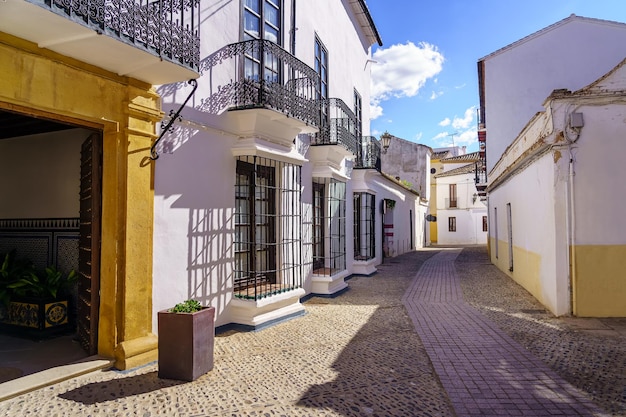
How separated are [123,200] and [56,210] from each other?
2.26 meters

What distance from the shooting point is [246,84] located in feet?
19.5

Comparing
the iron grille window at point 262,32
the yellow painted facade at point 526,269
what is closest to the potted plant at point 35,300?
the iron grille window at point 262,32

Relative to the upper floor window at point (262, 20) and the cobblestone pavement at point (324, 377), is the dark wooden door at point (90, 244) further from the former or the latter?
the upper floor window at point (262, 20)

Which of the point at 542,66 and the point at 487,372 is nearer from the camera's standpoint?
the point at 487,372

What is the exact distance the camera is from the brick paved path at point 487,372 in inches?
139

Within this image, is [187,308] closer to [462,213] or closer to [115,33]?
[115,33]

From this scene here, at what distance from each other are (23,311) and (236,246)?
108 inches

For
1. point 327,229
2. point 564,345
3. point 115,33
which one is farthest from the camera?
point 327,229

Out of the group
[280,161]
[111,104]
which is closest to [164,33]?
[111,104]

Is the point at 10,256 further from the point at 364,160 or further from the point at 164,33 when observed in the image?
the point at 364,160

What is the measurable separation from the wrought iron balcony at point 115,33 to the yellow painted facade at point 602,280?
6.16 meters

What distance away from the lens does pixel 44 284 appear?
5293mm

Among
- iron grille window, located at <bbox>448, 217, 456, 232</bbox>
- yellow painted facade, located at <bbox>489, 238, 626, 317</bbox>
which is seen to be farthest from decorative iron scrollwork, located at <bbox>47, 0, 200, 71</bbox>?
iron grille window, located at <bbox>448, 217, 456, 232</bbox>

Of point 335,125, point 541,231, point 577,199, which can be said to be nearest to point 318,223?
point 335,125
